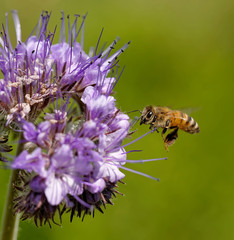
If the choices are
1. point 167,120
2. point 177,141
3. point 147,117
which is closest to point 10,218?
point 147,117

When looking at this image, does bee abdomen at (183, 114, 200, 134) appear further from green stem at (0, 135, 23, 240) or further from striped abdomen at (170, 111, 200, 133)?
green stem at (0, 135, 23, 240)

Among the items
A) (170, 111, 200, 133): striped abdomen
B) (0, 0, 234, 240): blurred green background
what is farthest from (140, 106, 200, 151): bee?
(0, 0, 234, 240): blurred green background

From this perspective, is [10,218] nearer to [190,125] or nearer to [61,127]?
[61,127]

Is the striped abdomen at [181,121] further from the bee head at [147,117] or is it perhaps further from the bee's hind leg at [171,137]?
the bee head at [147,117]

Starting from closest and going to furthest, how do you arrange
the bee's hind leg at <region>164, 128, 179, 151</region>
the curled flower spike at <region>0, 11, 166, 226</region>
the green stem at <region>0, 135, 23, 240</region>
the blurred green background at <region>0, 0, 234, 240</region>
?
the curled flower spike at <region>0, 11, 166, 226</region> → the green stem at <region>0, 135, 23, 240</region> → the bee's hind leg at <region>164, 128, 179, 151</region> → the blurred green background at <region>0, 0, 234, 240</region>

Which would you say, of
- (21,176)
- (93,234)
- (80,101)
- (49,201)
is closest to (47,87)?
(80,101)

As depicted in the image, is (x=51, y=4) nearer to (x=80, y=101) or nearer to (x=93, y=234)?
(x=93, y=234)
